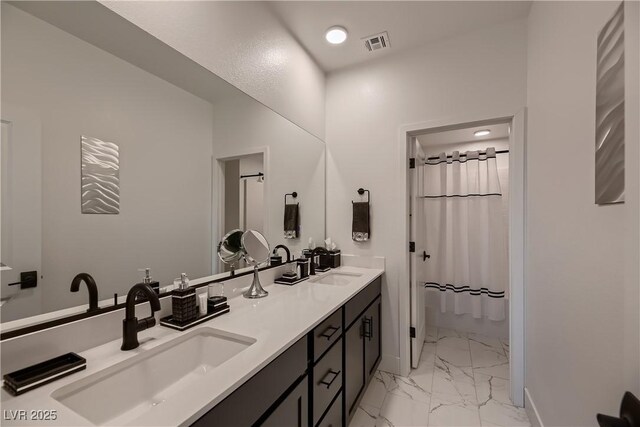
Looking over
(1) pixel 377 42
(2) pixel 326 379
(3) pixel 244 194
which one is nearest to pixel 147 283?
(3) pixel 244 194

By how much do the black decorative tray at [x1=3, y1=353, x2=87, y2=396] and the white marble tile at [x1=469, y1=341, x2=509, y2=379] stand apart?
2.70 metres

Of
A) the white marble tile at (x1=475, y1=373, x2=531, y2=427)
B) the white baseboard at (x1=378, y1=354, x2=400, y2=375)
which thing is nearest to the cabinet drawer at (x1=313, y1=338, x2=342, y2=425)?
the white baseboard at (x1=378, y1=354, x2=400, y2=375)

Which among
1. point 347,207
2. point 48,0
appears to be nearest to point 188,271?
point 48,0

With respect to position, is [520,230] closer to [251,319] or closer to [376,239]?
[376,239]

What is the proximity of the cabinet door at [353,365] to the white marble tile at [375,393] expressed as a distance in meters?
0.22

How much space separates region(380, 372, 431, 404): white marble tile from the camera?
201 cm

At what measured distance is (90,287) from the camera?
0.98 meters

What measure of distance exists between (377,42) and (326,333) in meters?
2.13

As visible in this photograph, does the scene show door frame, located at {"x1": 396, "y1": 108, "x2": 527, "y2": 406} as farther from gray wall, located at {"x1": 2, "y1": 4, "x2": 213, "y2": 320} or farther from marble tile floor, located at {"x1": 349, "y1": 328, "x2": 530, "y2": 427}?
gray wall, located at {"x1": 2, "y1": 4, "x2": 213, "y2": 320}

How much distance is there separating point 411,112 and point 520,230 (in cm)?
118

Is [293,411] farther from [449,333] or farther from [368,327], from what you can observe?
[449,333]

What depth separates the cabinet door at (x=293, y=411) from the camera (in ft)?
3.08

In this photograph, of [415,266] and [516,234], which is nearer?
[516,234]

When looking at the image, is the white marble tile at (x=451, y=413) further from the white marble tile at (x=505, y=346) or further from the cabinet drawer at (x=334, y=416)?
the white marble tile at (x=505, y=346)
